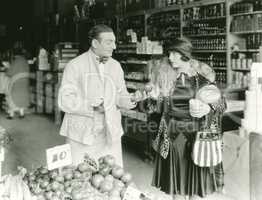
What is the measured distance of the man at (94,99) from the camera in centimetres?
326

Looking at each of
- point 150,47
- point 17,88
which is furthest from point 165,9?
point 17,88

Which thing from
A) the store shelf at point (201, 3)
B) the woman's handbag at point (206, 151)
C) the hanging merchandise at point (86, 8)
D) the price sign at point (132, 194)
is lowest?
the price sign at point (132, 194)

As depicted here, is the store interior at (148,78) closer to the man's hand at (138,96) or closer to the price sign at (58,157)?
the price sign at (58,157)

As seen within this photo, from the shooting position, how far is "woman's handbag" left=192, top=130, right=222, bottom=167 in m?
2.97

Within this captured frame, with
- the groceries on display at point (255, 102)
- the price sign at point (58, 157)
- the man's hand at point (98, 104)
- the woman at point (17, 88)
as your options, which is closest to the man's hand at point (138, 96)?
the man's hand at point (98, 104)

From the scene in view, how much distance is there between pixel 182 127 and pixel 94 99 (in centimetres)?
75

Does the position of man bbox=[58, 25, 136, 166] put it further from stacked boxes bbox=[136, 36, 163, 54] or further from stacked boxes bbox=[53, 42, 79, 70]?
stacked boxes bbox=[53, 42, 79, 70]

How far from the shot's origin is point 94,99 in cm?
331

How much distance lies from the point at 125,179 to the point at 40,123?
7221 mm

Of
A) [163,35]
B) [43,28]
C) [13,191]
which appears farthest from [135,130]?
[43,28]

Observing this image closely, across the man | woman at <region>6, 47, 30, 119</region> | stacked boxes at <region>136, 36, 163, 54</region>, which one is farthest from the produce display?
woman at <region>6, 47, 30, 119</region>

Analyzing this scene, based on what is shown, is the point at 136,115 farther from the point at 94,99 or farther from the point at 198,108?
the point at 198,108

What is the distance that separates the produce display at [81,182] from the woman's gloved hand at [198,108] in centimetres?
71

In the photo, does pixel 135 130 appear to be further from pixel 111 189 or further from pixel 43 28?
pixel 43 28
